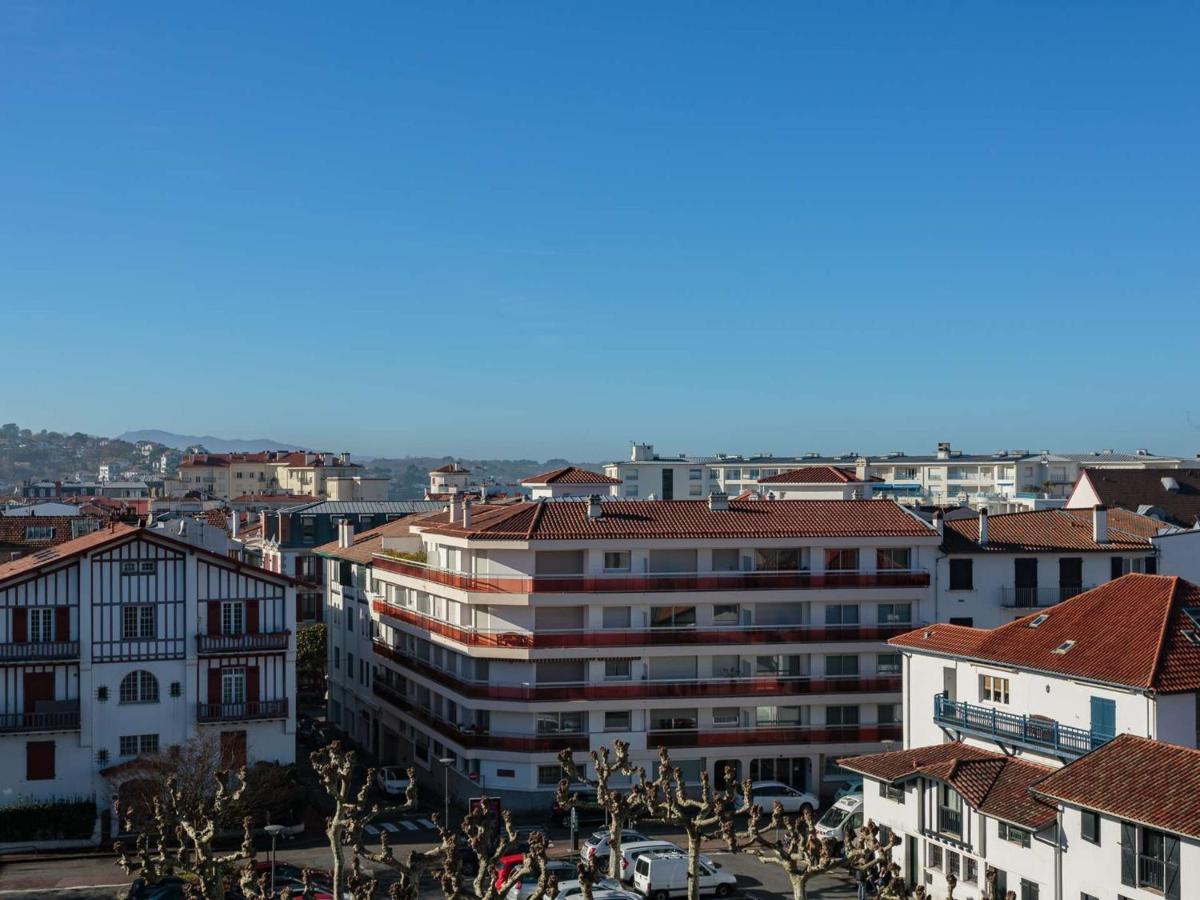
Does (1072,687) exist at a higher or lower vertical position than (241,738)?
higher

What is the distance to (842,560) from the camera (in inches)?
2329

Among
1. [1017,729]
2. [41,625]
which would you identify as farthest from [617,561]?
[41,625]

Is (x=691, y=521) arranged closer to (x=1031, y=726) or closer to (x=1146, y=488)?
(x=1031, y=726)

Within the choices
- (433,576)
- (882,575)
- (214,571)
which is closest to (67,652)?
(214,571)

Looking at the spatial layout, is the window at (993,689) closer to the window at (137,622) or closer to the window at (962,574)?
the window at (962,574)

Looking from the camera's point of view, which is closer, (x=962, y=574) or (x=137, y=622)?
(x=137, y=622)

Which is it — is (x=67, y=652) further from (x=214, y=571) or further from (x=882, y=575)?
(x=882, y=575)

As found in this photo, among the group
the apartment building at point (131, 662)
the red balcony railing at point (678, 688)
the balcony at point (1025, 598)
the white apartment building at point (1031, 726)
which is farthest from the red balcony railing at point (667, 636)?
the white apartment building at point (1031, 726)

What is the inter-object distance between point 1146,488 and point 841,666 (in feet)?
132

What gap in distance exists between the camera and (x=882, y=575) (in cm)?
5888

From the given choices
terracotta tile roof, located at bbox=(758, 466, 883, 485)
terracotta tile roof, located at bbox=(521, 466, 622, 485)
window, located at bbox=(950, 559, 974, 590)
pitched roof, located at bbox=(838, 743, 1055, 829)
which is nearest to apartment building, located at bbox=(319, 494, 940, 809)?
window, located at bbox=(950, 559, 974, 590)

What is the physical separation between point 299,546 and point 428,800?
34414 mm

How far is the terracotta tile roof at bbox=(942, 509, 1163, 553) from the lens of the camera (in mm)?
60000

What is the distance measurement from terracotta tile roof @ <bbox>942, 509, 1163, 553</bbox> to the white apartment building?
1161 cm
